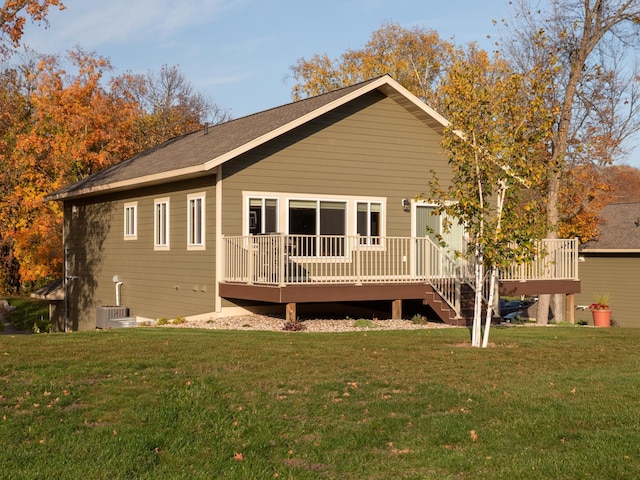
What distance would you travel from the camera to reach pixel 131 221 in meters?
25.2

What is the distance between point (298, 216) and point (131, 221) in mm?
6976

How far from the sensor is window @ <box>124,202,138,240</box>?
24844 millimetres

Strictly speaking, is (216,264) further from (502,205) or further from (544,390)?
(544,390)

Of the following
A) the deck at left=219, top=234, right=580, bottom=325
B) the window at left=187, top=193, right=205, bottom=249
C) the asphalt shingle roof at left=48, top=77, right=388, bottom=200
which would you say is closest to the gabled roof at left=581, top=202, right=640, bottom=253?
the deck at left=219, top=234, right=580, bottom=325

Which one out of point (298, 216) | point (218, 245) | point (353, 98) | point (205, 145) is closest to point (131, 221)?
point (205, 145)

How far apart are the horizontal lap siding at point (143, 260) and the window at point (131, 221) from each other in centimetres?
18

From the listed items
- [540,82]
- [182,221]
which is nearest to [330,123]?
[182,221]

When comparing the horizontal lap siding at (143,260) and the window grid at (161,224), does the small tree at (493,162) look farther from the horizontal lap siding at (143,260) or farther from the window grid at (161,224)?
the window grid at (161,224)

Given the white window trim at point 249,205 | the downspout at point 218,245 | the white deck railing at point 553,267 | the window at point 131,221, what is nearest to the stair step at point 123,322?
the window at point 131,221

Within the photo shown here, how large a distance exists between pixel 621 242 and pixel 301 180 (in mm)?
15949

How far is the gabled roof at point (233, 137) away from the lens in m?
19.8

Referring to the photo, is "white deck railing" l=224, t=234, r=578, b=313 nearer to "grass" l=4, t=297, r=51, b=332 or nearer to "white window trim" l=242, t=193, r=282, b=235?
"white window trim" l=242, t=193, r=282, b=235

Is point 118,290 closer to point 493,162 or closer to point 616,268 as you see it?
point 493,162

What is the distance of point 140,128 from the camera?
162ft
